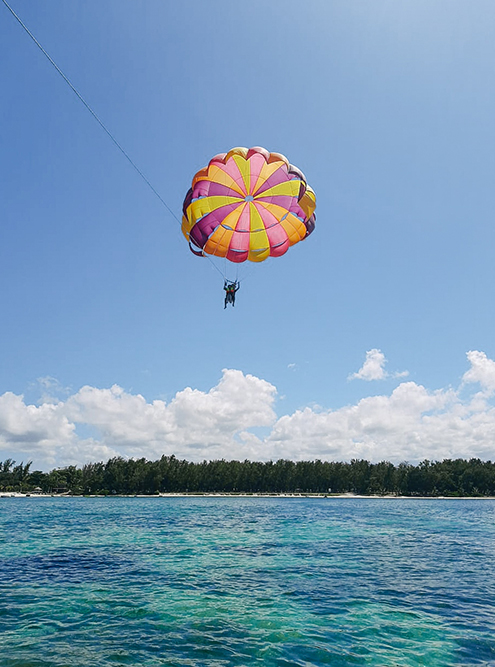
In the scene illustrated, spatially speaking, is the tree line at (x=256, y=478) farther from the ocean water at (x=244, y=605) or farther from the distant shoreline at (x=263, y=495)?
the ocean water at (x=244, y=605)

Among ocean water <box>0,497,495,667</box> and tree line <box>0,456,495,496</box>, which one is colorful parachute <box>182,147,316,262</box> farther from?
tree line <box>0,456,495,496</box>

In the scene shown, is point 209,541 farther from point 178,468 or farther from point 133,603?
point 178,468

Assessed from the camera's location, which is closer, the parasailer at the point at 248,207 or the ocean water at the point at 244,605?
the ocean water at the point at 244,605

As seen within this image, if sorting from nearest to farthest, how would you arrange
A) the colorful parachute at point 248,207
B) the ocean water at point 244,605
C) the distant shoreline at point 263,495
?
the ocean water at point 244,605 → the colorful parachute at point 248,207 → the distant shoreline at point 263,495

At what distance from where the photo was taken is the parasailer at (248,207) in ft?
83.3

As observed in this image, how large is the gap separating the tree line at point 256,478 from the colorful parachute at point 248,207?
422 feet

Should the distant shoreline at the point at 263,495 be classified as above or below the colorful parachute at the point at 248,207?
below

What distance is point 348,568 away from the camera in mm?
23297

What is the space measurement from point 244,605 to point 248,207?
20.8 meters

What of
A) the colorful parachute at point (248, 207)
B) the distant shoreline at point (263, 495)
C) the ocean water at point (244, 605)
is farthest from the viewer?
the distant shoreline at point (263, 495)

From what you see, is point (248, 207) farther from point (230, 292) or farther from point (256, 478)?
point (256, 478)

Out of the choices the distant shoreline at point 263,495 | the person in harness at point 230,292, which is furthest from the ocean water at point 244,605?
the distant shoreline at point 263,495

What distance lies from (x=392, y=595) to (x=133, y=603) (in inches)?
393

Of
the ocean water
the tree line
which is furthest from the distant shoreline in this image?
the ocean water
